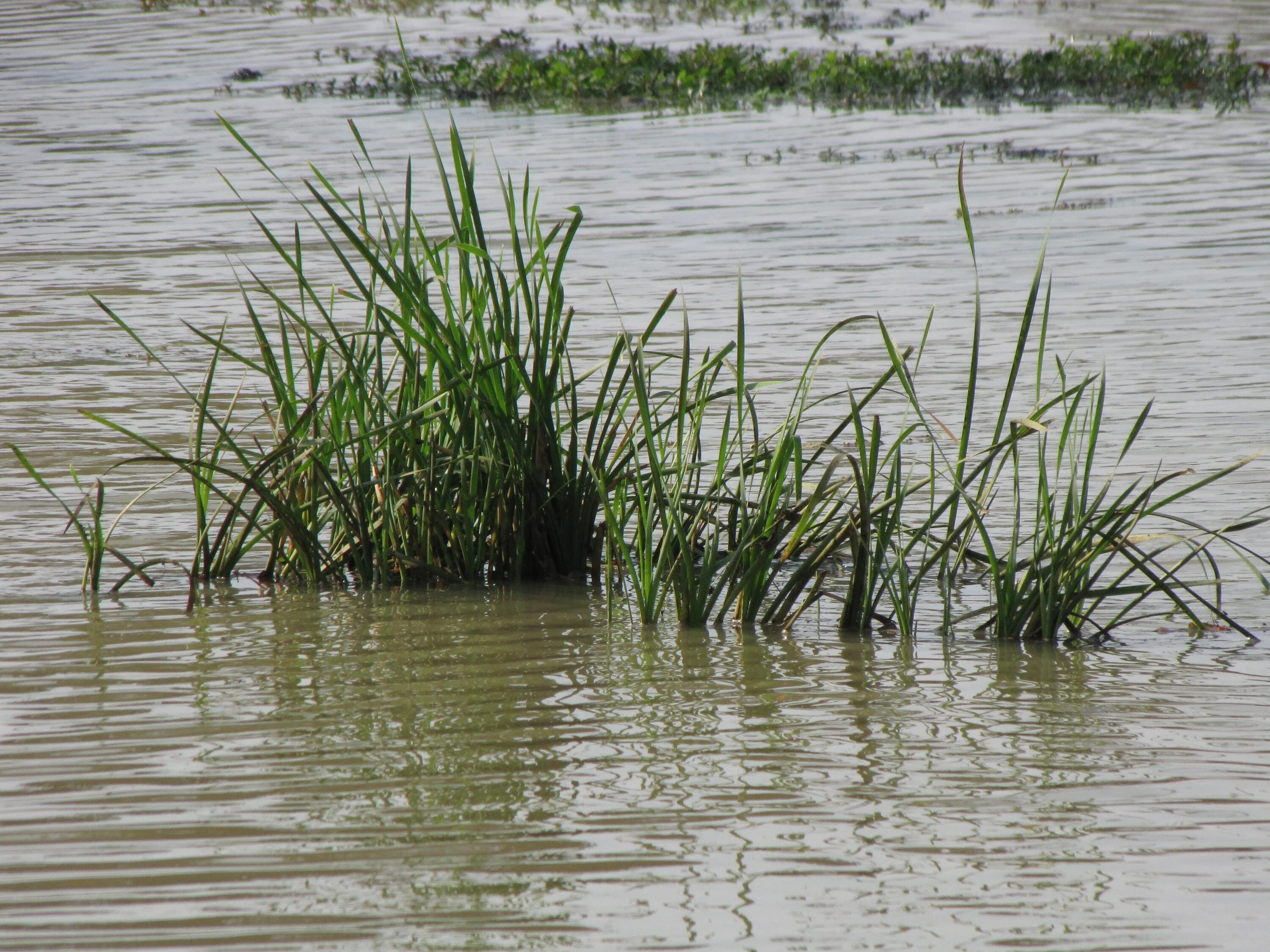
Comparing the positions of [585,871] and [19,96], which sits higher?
[19,96]

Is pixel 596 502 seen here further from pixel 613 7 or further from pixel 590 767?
pixel 613 7

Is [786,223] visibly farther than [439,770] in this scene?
Yes

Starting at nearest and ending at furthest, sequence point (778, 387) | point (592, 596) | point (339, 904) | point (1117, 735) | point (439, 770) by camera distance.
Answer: point (339, 904)
point (439, 770)
point (1117, 735)
point (592, 596)
point (778, 387)

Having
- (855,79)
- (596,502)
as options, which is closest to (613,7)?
(855,79)

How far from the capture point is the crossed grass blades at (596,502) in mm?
3385

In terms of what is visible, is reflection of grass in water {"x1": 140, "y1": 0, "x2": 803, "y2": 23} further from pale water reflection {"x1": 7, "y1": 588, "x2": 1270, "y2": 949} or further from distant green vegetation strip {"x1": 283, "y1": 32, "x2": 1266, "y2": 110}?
pale water reflection {"x1": 7, "y1": 588, "x2": 1270, "y2": 949}

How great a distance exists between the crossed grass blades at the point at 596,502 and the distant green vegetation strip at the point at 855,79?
12.0m

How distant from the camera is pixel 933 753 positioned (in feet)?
8.82

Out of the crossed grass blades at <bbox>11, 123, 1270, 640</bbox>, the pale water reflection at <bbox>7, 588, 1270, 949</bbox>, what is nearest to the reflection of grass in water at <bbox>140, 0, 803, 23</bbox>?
the crossed grass blades at <bbox>11, 123, 1270, 640</bbox>

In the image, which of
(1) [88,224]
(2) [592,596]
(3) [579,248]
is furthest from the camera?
(1) [88,224]

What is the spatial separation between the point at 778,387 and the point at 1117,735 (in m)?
3.35

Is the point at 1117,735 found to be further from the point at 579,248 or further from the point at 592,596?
the point at 579,248

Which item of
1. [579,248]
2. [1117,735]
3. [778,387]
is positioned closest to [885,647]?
[1117,735]

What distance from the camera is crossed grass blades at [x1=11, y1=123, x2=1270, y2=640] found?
3385mm
